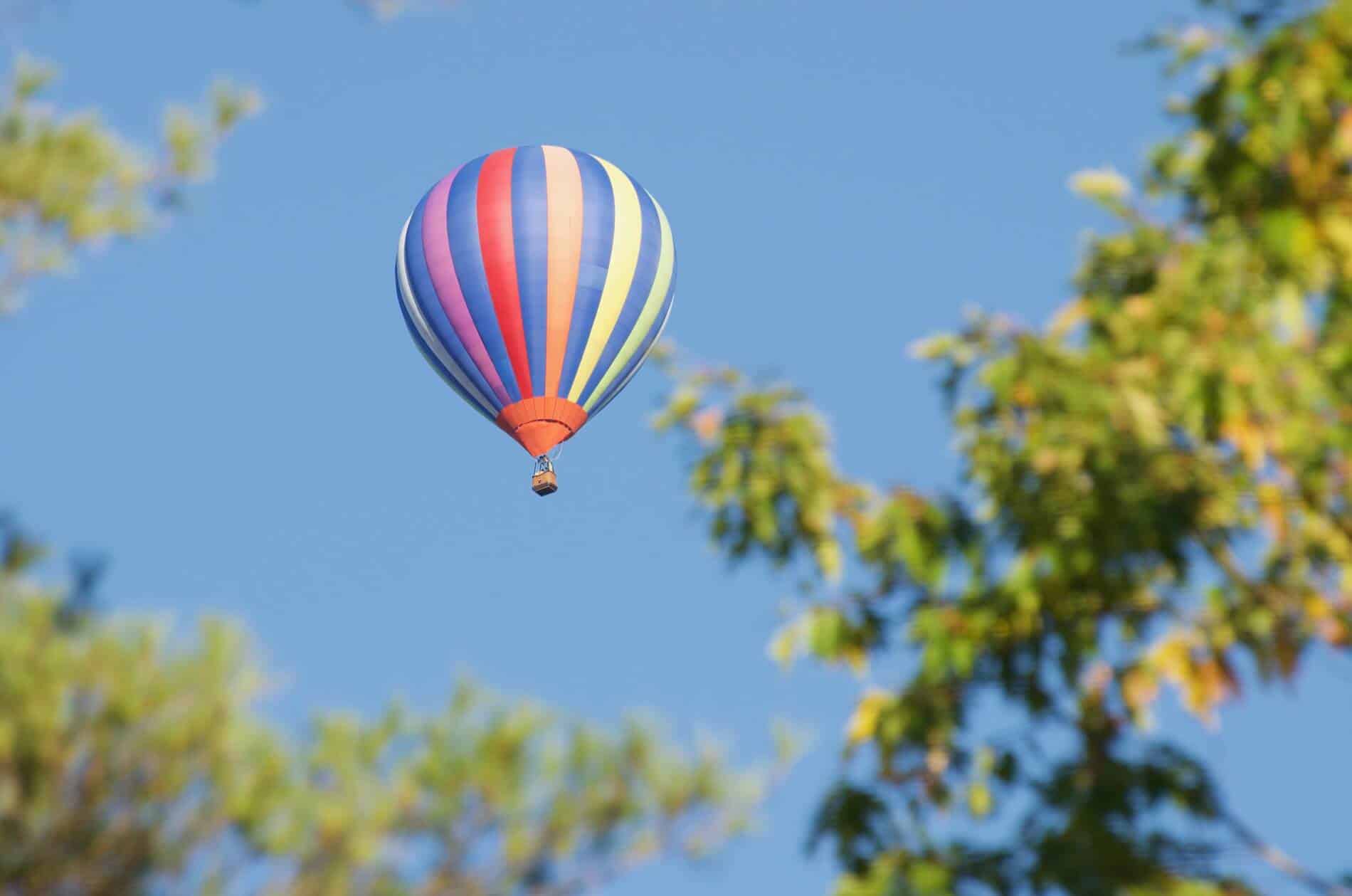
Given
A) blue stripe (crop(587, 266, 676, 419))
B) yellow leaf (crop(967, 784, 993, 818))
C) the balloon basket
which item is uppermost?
blue stripe (crop(587, 266, 676, 419))

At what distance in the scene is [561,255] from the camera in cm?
2914

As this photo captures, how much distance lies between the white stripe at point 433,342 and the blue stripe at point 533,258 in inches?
42.8

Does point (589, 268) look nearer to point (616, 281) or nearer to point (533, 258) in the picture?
point (616, 281)

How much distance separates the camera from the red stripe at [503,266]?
93.6ft

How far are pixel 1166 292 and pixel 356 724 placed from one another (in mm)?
7165

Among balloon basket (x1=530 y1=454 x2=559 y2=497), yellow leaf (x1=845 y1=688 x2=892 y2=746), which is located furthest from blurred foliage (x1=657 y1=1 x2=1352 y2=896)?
balloon basket (x1=530 y1=454 x2=559 y2=497)

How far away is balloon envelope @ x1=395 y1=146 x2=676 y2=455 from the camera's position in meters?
28.6

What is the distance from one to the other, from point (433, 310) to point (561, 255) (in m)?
2.26

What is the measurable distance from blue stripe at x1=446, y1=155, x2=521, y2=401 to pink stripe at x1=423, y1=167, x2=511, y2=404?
0.07m

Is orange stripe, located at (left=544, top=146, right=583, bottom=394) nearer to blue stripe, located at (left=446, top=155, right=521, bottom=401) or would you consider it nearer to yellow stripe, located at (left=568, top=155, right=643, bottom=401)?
yellow stripe, located at (left=568, top=155, right=643, bottom=401)

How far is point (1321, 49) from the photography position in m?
7.93

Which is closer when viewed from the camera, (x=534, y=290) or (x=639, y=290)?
(x=534, y=290)

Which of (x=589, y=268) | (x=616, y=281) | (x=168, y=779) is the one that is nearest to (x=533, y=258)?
(x=589, y=268)

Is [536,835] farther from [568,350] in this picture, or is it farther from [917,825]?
[568,350]
